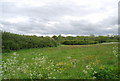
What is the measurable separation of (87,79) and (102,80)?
0.56 metres

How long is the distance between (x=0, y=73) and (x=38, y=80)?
5.83ft

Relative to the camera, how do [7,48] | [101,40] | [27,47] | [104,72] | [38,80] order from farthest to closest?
[101,40] → [27,47] → [7,48] → [104,72] → [38,80]

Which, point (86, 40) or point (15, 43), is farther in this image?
point (86, 40)

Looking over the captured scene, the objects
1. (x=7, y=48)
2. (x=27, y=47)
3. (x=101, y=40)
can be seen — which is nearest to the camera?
(x=7, y=48)

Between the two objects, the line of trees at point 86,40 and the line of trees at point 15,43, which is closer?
the line of trees at point 15,43

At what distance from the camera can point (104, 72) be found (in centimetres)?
539

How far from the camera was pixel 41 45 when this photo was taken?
24.3 metres

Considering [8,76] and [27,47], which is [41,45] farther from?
[8,76]

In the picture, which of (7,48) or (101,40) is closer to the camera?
(7,48)

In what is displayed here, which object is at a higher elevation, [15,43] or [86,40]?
[15,43]

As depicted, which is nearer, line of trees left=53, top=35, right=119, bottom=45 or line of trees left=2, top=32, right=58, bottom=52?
line of trees left=2, top=32, right=58, bottom=52

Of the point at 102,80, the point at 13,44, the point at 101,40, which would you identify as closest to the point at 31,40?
the point at 13,44

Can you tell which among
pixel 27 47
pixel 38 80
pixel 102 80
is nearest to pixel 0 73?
pixel 38 80

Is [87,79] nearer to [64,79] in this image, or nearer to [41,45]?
[64,79]
